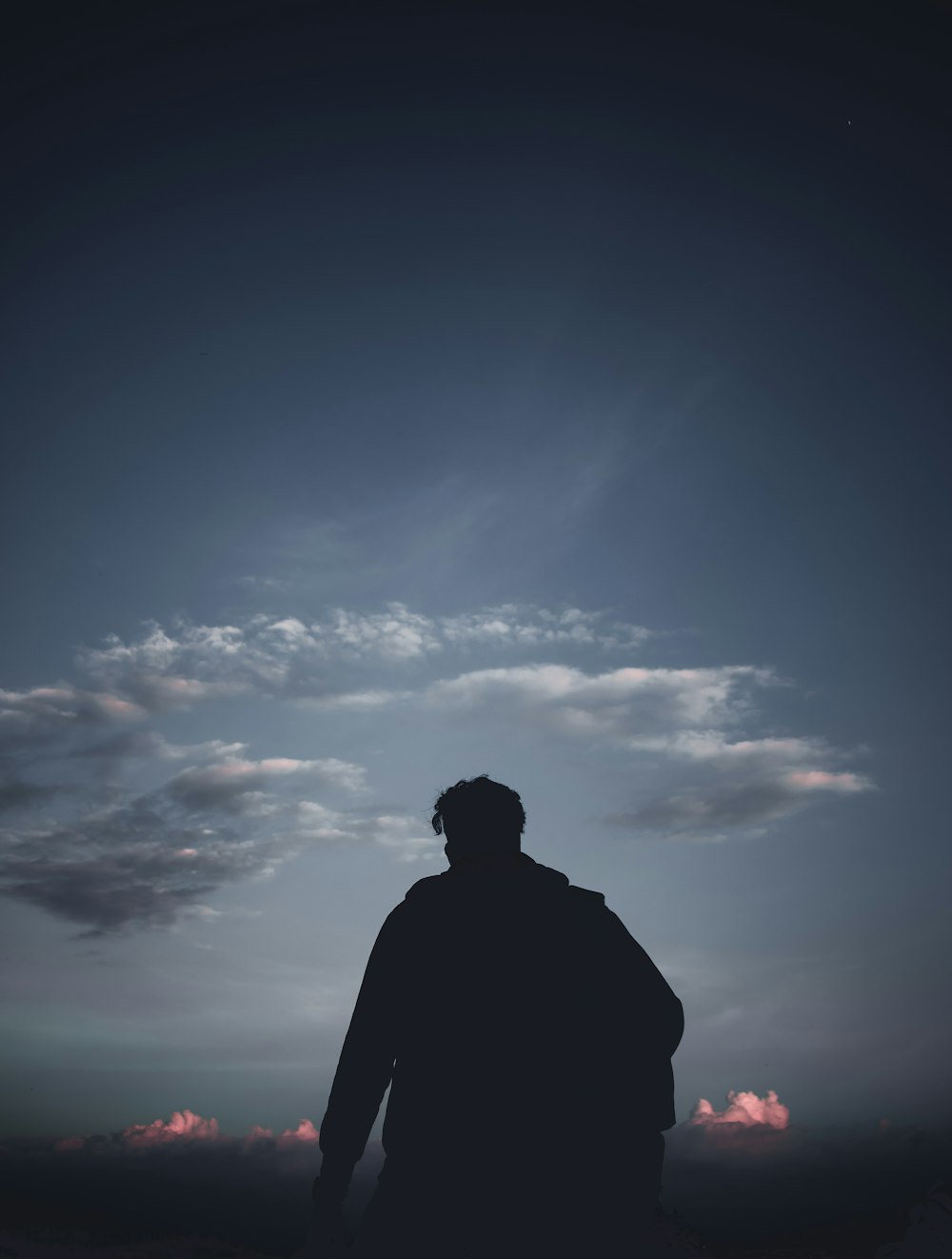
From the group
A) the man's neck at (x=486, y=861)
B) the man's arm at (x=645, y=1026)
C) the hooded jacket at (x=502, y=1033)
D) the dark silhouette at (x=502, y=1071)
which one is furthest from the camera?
the man's neck at (x=486, y=861)

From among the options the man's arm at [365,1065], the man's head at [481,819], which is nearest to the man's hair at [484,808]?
the man's head at [481,819]

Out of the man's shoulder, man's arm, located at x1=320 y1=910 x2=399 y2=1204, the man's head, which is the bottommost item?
man's arm, located at x1=320 y1=910 x2=399 y2=1204

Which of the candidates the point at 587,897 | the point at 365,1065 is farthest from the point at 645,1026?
the point at 365,1065

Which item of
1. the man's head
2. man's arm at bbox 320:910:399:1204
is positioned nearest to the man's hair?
the man's head

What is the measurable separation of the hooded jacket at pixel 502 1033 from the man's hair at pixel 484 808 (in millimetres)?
229

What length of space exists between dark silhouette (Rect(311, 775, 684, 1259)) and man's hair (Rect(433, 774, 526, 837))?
0.09 feet

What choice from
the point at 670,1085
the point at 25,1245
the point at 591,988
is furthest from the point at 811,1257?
the point at 25,1245

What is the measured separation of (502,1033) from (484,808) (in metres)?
1.06

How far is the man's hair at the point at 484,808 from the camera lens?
406 cm

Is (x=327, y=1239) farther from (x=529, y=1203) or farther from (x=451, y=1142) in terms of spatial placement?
(x=529, y=1203)

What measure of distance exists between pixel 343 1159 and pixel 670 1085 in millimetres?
1529

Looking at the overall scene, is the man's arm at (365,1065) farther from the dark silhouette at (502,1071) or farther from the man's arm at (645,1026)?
the man's arm at (645,1026)

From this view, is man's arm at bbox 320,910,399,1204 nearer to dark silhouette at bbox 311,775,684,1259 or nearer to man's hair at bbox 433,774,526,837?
dark silhouette at bbox 311,775,684,1259

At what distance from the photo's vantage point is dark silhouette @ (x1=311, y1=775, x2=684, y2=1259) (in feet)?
10.3
